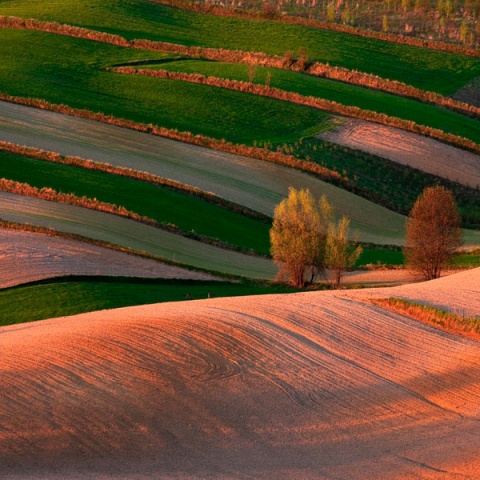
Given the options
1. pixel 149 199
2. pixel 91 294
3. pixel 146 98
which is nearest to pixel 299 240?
pixel 149 199

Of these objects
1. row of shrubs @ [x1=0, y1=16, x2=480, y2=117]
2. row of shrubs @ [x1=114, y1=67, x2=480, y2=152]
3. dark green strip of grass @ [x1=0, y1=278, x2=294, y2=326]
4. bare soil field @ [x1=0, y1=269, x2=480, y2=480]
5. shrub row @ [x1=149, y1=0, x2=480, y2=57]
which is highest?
shrub row @ [x1=149, y1=0, x2=480, y2=57]

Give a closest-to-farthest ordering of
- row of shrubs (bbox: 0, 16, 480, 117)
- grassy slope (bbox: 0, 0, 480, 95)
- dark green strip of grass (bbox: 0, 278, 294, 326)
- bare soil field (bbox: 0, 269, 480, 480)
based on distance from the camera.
Answer: bare soil field (bbox: 0, 269, 480, 480) < dark green strip of grass (bbox: 0, 278, 294, 326) < row of shrubs (bbox: 0, 16, 480, 117) < grassy slope (bbox: 0, 0, 480, 95)

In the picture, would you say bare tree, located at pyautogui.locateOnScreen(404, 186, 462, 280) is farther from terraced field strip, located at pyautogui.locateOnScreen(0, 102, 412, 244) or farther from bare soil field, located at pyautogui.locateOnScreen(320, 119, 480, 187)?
bare soil field, located at pyautogui.locateOnScreen(320, 119, 480, 187)

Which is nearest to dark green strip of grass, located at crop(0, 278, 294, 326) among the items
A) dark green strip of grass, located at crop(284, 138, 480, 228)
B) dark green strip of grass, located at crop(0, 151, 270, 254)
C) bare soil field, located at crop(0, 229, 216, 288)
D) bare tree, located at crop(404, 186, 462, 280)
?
bare soil field, located at crop(0, 229, 216, 288)

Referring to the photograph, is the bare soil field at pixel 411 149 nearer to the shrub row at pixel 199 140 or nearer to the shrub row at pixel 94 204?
the shrub row at pixel 199 140

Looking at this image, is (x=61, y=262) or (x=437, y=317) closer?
(x=437, y=317)

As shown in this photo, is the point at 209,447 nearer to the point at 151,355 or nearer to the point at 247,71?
the point at 151,355

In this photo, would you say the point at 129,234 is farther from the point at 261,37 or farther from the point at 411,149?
the point at 261,37
